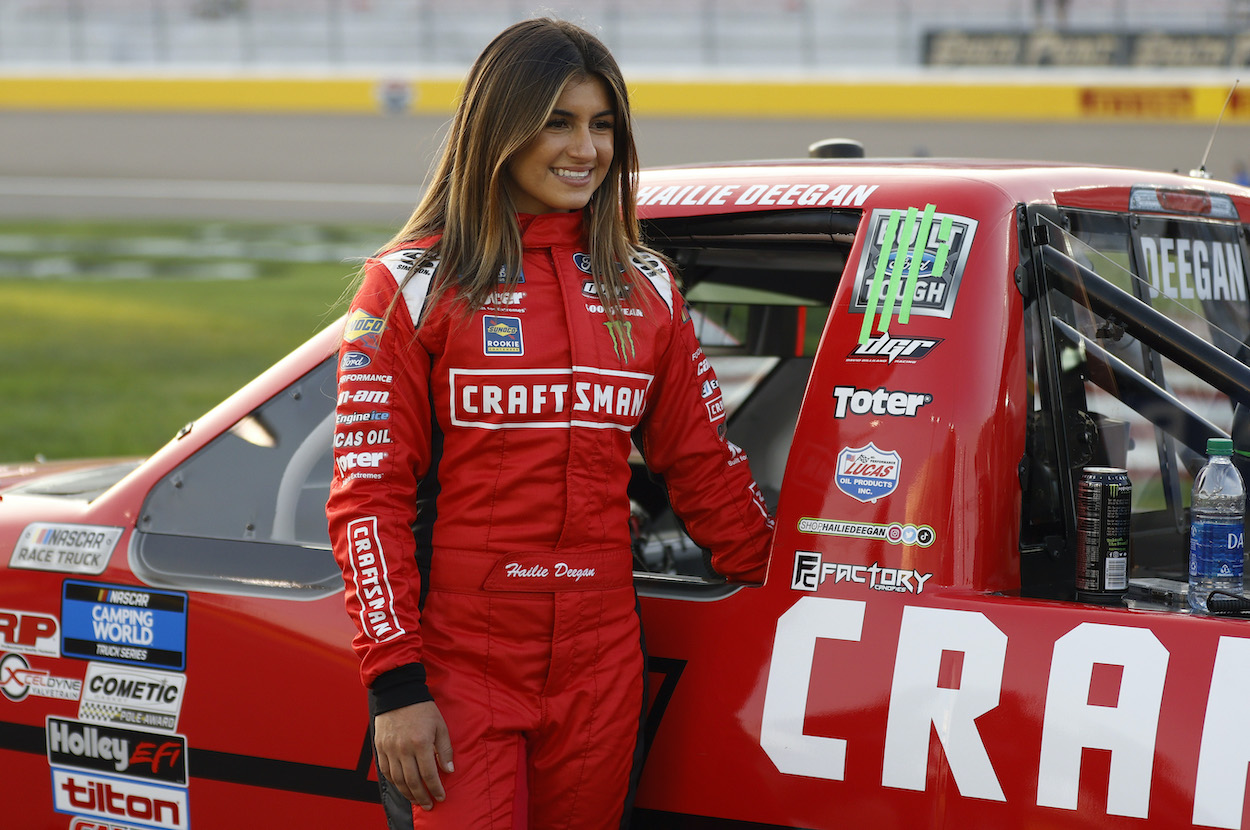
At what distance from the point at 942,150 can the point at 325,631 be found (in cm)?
2262

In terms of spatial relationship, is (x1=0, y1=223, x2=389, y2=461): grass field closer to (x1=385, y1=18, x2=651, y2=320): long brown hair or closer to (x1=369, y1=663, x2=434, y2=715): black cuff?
(x1=385, y1=18, x2=651, y2=320): long brown hair

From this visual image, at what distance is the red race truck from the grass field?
2251mm

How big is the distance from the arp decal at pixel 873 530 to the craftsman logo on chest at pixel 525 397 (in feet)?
1.25

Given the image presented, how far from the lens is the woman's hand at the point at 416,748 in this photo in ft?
6.46

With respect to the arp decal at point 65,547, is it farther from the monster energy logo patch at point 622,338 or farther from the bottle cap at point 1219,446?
the bottle cap at point 1219,446

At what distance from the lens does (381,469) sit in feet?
6.64

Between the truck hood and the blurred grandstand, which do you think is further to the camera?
the blurred grandstand

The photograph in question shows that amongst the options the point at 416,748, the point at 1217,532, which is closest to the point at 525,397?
the point at 416,748

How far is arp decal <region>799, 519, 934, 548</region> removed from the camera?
2066mm

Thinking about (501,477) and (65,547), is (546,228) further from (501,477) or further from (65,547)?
(65,547)

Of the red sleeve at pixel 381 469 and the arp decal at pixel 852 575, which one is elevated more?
the red sleeve at pixel 381 469

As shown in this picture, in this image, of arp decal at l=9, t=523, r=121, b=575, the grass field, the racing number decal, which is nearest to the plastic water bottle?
the racing number decal

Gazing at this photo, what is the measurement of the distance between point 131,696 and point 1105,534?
1784 mm

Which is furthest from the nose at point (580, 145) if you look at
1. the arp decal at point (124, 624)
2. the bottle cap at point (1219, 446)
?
the arp decal at point (124, 624)
